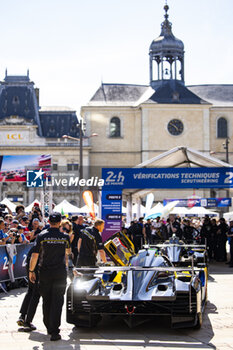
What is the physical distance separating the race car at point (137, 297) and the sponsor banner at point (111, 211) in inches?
526

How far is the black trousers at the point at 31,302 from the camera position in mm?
10253

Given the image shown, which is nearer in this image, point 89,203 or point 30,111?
point 89,203

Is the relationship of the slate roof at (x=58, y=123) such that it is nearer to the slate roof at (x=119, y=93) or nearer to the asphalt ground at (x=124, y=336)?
the slate roof at (x=119, y=93)

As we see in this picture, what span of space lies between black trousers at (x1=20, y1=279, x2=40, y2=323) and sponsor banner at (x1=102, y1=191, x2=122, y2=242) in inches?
547

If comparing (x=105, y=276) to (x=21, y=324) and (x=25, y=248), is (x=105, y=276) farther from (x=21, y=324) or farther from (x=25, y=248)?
(x=25, y=248)

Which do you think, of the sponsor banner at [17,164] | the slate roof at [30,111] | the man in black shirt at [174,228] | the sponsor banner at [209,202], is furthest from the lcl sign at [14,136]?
the man in black shirt at [174,228]

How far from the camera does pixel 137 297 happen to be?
985 cm

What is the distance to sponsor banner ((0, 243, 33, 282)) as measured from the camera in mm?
16141

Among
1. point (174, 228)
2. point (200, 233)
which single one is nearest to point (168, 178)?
point (174, 228)

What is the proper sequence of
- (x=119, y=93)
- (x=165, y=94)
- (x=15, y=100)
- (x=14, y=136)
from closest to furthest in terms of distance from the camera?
(x=14, y=136), (x=165, y=94), (x=15, y=100), (x=119, y=93)

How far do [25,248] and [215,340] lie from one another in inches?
364

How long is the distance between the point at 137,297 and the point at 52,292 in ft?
4.11

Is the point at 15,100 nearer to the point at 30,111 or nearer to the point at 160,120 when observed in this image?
the point at 30,111

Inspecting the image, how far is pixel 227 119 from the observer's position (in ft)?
267
